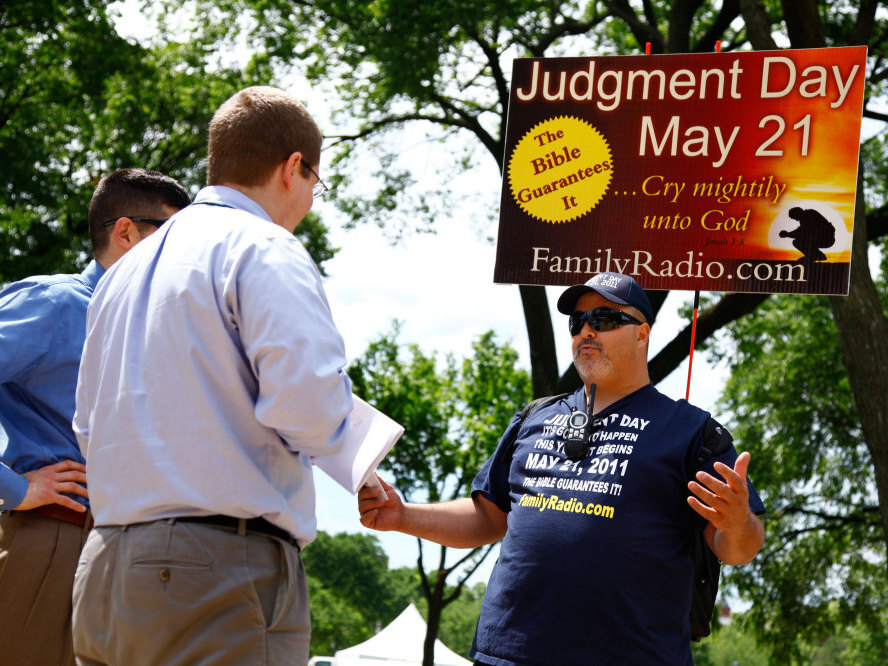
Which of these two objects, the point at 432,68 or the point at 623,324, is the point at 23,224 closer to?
the point at 432,68

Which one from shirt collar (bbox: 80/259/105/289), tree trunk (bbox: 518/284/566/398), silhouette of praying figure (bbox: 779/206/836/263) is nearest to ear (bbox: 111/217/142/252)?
shirt collar (bbox: 80/259/105/289)

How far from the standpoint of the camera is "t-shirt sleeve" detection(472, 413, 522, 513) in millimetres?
4102

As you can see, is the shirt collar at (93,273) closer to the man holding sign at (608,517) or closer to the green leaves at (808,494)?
the man holding sign at (608,517)

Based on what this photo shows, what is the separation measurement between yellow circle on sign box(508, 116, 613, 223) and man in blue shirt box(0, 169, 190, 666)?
2972mm

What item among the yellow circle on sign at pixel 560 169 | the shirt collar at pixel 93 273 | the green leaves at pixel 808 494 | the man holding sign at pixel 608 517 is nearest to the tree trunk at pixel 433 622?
the green leaves at pixel 808 494

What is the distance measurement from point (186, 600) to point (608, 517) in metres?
1.80

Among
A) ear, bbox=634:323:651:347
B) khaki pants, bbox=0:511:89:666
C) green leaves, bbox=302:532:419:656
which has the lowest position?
green leaves, bbox=302:532:419:656

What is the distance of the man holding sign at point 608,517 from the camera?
3.37 meters

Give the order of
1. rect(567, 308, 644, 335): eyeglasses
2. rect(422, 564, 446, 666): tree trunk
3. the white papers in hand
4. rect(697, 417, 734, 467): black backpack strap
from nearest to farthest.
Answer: the white papers in hand < rect(697, 417, 734, 467): black backpack strap < rect(567, 308, 644, 335): eyeglasses < rect(422, 564, 446, 666): tree trunk

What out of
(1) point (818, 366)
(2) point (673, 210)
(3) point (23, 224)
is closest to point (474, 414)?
(1) point (818, 366)

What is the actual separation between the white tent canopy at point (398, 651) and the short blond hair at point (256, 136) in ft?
73.9

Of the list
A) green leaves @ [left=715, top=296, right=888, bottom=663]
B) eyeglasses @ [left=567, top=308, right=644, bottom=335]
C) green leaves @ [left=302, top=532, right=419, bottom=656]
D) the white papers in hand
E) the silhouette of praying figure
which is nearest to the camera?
the white papers in hand

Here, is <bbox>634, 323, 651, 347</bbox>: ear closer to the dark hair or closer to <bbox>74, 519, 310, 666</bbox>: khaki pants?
the dark hair

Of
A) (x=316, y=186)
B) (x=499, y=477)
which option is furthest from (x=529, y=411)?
(x=316, y=186)
